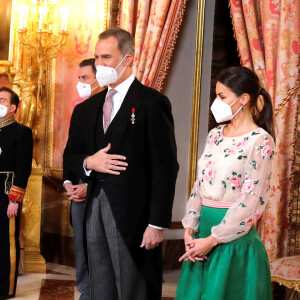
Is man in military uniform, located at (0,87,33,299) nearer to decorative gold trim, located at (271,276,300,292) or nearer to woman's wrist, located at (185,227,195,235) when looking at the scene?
decorative gold trim, located at (271,276,300,292)

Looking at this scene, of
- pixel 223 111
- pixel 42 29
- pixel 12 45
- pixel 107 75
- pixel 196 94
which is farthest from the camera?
pixel 12 45

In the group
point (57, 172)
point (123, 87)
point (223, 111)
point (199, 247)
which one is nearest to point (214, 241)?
point (199, 247)

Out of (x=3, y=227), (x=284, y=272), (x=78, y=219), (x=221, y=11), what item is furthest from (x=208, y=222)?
(x=221, y=11)

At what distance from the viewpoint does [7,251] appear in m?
4.84

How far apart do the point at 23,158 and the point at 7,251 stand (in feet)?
2.30

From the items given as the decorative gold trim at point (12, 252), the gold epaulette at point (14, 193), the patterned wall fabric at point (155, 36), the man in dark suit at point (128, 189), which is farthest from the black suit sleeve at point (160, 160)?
the patterned wall fabric at point (155, 36)

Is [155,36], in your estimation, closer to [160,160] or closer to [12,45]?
[12,45]

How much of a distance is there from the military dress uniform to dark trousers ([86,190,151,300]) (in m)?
2.00

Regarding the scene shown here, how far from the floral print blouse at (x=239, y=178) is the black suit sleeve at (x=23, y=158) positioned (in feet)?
7.36

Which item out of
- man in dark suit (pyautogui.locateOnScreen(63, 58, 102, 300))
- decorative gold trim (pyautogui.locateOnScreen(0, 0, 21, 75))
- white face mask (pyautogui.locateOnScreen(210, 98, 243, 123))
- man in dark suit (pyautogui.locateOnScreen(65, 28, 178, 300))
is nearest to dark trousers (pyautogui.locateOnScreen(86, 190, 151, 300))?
man in dark suit (pyautogui.locateOnScreen(65, 28, 178, 300))

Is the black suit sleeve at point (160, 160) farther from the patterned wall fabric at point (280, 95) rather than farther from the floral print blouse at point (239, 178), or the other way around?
the patterned wall fabric at point (280, 95)

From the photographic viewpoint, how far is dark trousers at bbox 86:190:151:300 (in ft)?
9.40

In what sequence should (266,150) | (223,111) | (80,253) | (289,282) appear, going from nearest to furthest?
(266,150), (223,111), (289,282), (80,253)

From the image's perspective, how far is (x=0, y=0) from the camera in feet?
20.1
